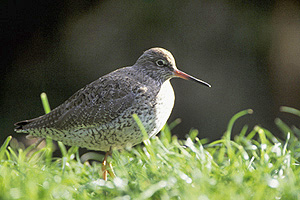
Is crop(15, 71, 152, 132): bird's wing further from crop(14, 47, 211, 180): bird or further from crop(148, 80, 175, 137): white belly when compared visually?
crop(148, 80, 175, 137): white belly

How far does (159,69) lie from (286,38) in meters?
2.87

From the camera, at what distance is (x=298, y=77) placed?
5672mm

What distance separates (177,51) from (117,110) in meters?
2.61

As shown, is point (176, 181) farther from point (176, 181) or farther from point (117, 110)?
point (117, 110)

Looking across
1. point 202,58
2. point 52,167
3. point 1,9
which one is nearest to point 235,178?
point 52,167

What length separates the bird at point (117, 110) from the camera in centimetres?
317

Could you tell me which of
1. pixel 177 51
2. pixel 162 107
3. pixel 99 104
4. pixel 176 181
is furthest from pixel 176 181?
pixel 177 51

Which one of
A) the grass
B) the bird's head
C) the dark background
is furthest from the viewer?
the dark background

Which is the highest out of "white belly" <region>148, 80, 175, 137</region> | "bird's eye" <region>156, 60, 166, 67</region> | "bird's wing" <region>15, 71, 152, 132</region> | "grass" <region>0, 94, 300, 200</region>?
"bird's eye" <region>156, 60, 166, 67</region>

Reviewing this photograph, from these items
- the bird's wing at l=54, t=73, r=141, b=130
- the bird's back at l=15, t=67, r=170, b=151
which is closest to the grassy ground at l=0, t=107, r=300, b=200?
the bird's back at l=15, t=67, r=170, b=151

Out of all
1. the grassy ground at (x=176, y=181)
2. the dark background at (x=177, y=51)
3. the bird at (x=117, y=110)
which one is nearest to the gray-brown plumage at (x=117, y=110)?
the bird at (x=117, y=110)

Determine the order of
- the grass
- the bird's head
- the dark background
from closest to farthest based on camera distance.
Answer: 1. the grass
2. the bird's head
3. the dark background

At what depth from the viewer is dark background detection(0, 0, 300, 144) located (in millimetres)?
5398

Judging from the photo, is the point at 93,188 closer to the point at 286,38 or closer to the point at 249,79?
the point at 249,79
